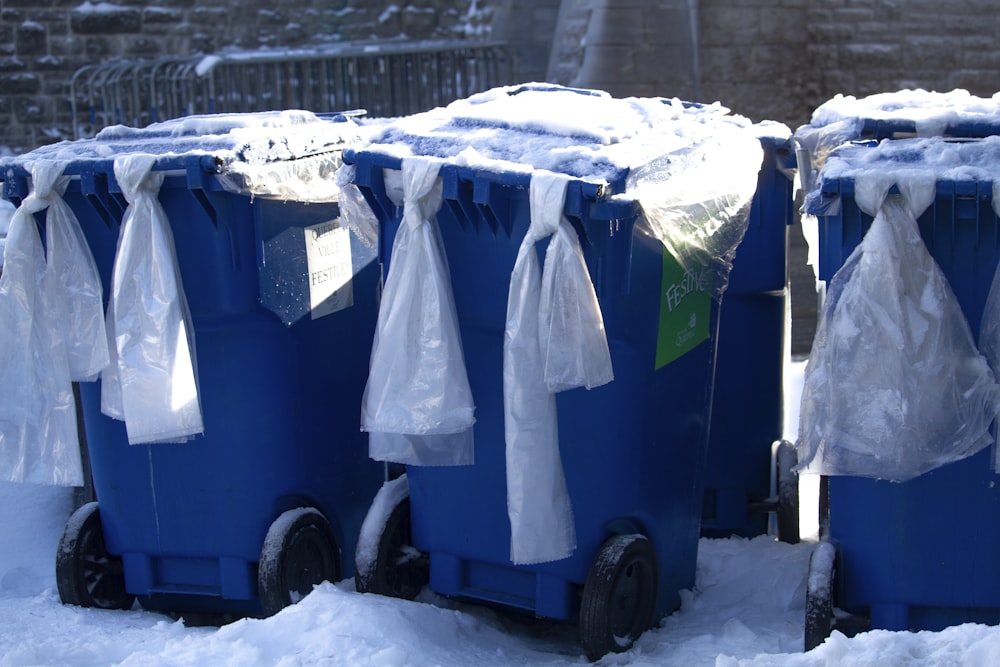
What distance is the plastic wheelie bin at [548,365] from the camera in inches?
132

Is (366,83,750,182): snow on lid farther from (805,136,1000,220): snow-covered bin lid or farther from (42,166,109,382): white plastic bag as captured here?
(42,166,109,382): white plastic bag

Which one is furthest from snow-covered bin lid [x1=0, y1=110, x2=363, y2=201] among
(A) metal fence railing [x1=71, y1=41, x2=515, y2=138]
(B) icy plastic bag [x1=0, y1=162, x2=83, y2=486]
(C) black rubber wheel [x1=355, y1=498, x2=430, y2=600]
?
(A) metal fence railing [x1=71, y1=41, x2=515, y2=138]

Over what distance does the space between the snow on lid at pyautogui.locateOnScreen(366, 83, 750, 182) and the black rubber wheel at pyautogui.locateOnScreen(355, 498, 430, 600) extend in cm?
113

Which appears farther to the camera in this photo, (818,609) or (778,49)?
(778,49)

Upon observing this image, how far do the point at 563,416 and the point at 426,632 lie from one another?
0.72 m

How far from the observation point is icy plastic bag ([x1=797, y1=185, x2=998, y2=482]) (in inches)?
123

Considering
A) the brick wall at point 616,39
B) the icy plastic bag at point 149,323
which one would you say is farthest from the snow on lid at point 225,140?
the brick wall at point 616,39

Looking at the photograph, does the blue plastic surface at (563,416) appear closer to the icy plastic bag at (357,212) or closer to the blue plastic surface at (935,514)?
the icy plastic bag at (357,212)

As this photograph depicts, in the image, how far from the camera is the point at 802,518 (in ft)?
16.2

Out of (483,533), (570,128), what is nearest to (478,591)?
(483,533)

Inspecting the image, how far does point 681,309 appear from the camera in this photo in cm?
370

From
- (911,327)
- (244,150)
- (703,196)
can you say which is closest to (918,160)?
(911,327)

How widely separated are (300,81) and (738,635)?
7.44 m

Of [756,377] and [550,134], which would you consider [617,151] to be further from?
[756,377]
